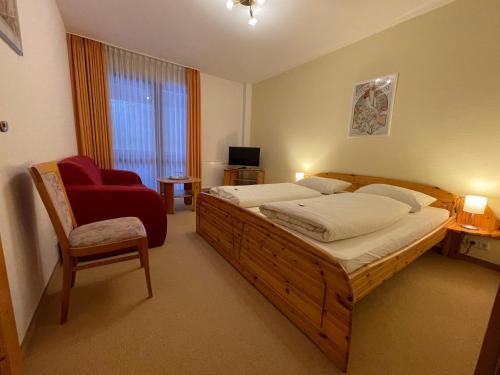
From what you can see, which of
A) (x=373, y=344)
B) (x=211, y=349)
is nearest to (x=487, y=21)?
(x=373, y=344)

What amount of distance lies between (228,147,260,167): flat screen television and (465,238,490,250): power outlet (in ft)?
11.1

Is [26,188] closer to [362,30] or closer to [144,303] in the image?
[144,303]

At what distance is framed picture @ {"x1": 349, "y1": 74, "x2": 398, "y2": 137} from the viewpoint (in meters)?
2.61

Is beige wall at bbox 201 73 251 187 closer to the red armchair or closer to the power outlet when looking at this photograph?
the red armchair

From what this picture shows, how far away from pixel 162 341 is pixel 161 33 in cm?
356

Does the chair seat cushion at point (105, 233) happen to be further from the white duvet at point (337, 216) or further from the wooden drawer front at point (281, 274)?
the white duvet at point (337, 216)

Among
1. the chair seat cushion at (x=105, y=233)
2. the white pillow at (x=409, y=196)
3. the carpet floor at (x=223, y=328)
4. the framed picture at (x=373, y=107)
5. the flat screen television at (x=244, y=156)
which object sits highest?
the framed picture at (x=373, y=107)

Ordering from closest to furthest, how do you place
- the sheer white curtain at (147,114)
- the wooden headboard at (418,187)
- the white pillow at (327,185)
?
the wooden headboard at (418,187) → the white pillow at (327,185) → the sheer white curtain at (147,114)

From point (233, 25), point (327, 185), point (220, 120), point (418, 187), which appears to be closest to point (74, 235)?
point (327, 185)

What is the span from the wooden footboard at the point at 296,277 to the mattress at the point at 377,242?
0.11m

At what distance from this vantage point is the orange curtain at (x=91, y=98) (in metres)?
3.11

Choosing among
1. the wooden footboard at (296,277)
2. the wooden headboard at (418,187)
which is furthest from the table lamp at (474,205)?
the wooden footboard at (296,277)

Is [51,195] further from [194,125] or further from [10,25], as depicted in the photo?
[194,125]

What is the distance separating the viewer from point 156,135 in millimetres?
3994
